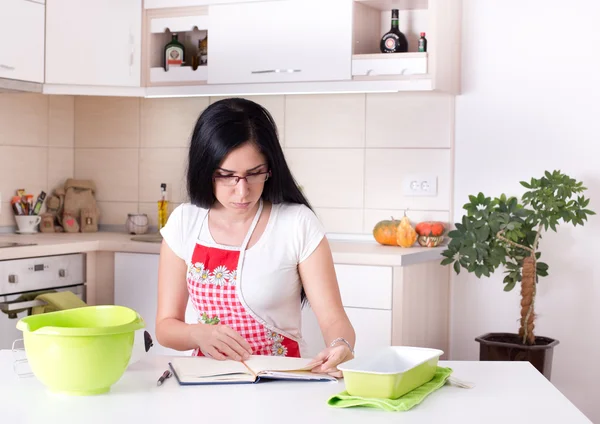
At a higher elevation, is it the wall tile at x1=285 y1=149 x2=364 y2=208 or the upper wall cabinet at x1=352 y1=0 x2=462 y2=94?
the upper wall cabinet at x1=352 y1=0 x2=462 y2=94

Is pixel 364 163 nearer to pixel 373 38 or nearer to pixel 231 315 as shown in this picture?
pixel 373 38

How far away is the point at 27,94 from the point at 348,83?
62.3 inches

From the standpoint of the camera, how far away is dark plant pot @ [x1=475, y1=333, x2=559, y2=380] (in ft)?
10.2

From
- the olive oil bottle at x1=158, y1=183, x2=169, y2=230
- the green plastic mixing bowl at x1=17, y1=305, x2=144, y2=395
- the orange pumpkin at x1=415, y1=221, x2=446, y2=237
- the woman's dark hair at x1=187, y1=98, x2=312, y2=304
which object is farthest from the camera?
the olive oil bottle at x1=158, y1=183, x2=169, y2=230

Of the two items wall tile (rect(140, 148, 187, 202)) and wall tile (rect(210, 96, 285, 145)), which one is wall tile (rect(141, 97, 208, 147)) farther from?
wall tile (rect(210, 96, 285, 145))

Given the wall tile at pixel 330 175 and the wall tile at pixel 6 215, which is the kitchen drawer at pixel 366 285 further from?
the wall tile at pixel 6 215

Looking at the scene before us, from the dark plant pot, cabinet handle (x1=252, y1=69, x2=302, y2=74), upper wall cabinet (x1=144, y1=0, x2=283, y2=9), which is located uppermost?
upper wall cabinet (x1=144, y1=0, x2=283, y2=9)

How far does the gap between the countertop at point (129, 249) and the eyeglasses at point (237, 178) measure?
46.4 inches

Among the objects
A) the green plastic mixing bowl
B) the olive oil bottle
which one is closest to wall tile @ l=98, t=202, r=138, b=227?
the olive oil bottle

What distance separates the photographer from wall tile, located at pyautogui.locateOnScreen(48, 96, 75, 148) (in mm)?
4145

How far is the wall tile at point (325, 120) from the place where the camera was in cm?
370

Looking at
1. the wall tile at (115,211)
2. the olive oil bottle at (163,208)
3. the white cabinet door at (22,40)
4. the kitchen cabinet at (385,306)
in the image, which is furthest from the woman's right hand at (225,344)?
the wall tile at (115,211)

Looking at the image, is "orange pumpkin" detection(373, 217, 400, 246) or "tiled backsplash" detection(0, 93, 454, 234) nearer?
"orange pumpkin" detection(373, 217, 400, 246)

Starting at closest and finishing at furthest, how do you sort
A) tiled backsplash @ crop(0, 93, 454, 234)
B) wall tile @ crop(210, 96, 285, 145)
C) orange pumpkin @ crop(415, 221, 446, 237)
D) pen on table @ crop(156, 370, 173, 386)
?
pen on table @ crop(156, 370, 173, 386), orange pumpkin @ crop(415, 221, 446, 237), tiled backsplash @ crop(0, 93, 454, 234), wall tile @ crop(210, 96, 285, 145)
